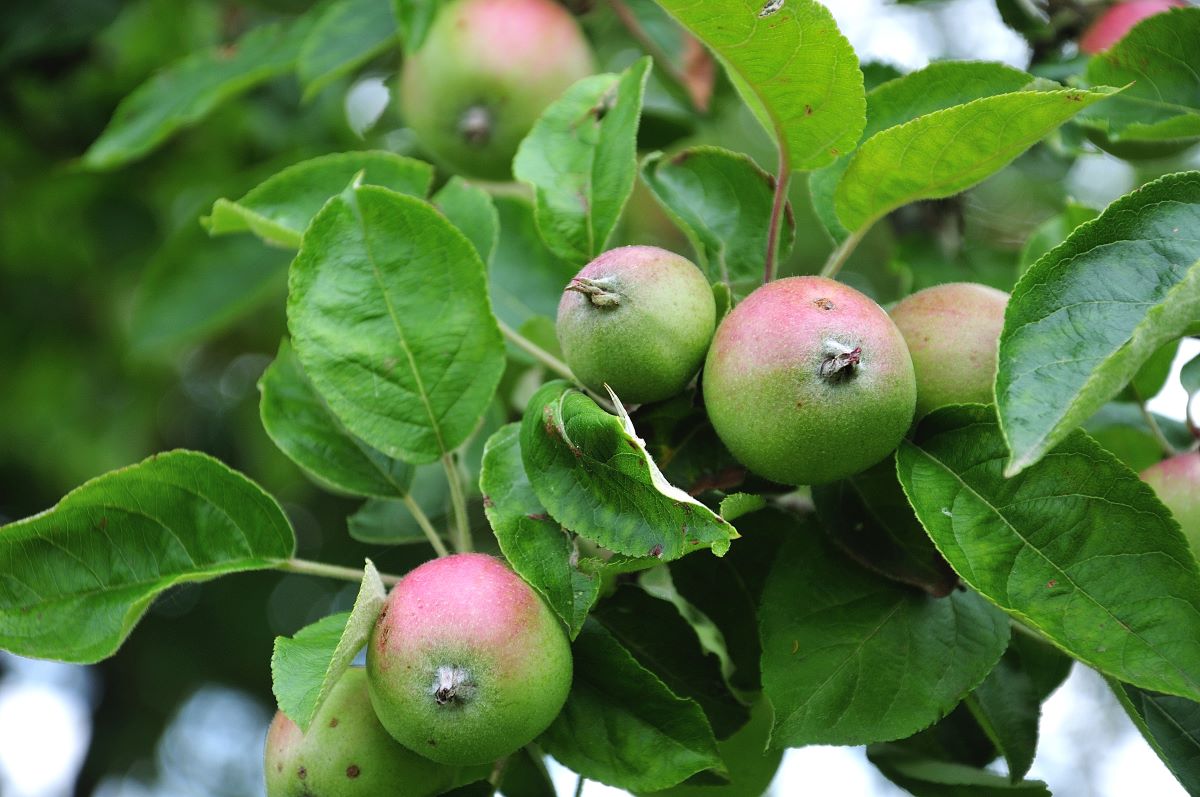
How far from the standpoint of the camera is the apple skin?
1695 millimetres

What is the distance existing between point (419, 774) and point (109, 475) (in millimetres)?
404

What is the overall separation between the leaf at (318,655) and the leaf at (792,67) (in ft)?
1.80

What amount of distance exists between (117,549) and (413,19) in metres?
0.96

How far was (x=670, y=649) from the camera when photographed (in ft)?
4.08

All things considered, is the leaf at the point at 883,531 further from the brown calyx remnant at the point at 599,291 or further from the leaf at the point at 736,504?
the brown calyx remnant at the point at 599,291

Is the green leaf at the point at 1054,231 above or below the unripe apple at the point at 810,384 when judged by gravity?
below

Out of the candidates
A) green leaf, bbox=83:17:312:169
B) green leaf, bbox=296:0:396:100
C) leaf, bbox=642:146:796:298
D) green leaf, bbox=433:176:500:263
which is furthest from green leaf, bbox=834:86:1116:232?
green leaf, bbox=83:17:312:169

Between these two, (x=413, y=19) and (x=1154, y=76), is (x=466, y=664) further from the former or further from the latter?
(x=413, y=19)

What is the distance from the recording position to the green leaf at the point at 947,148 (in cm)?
100

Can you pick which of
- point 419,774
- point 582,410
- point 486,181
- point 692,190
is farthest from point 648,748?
point 486,181

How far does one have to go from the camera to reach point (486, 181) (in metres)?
2.07

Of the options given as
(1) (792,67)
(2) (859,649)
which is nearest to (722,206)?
(1) (792,67)

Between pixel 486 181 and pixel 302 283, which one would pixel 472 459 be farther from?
pixel 486 181

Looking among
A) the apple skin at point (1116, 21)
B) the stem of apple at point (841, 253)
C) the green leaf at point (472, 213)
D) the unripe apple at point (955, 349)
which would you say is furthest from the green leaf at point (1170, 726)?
the apple skin at point (1116, 21)
